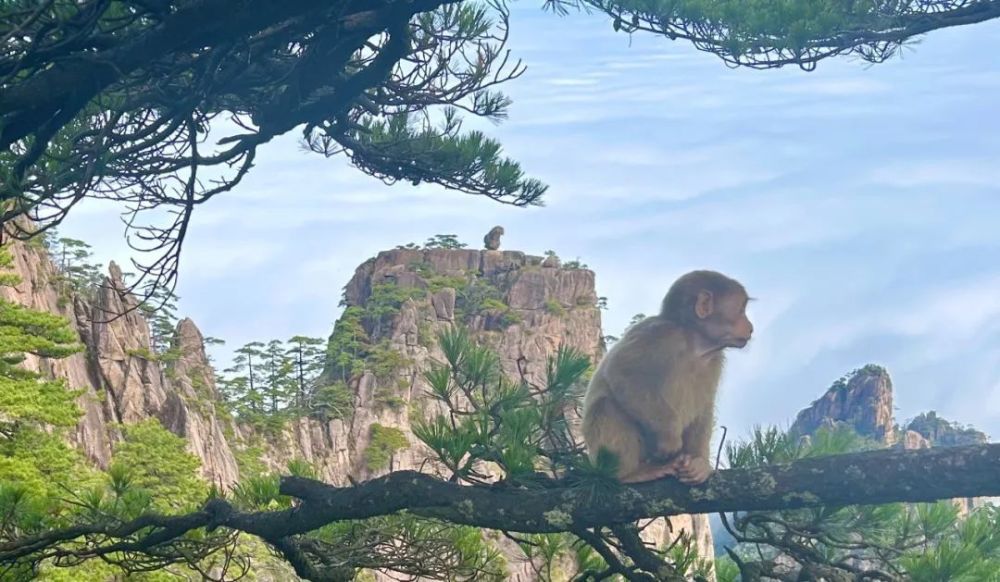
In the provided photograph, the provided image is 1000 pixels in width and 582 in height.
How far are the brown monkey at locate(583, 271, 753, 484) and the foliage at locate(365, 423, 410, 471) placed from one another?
31.5 metres

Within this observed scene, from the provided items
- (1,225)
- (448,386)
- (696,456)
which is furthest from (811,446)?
(1,225)

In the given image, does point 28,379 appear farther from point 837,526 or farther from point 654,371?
point 837,526

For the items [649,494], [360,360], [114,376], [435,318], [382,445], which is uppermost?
[435,318]

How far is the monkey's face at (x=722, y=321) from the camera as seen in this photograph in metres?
4.29

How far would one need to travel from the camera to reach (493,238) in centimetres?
4803

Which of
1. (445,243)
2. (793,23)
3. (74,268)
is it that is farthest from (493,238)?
(793,23)

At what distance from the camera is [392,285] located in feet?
146

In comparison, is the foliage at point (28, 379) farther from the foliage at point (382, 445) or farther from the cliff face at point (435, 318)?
the foliage at point (382, 445)

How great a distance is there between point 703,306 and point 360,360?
34.8m

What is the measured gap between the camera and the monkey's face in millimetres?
4289

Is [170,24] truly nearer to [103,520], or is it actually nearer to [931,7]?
[103,520]

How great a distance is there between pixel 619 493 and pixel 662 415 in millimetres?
676

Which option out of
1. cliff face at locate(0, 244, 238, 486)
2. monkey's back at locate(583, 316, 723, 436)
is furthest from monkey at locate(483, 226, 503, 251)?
monkey's back at locate(583, 316, 723, 436)

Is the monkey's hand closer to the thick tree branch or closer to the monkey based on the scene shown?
the thick tree branch
